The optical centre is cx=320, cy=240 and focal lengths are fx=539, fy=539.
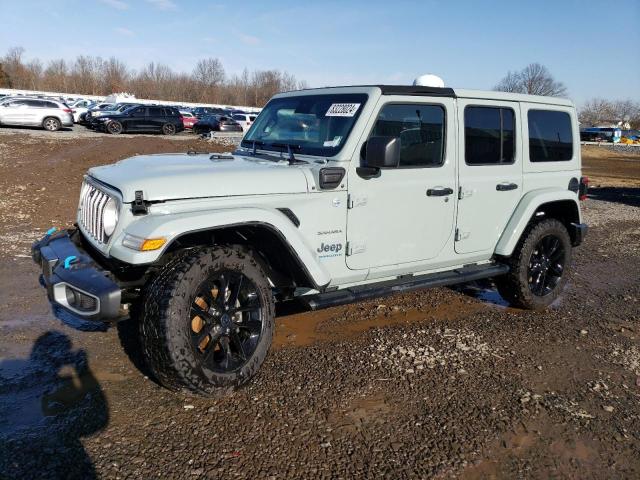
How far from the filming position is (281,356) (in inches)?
164

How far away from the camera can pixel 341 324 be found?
4.90m

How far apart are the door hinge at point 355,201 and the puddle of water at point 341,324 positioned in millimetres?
1255

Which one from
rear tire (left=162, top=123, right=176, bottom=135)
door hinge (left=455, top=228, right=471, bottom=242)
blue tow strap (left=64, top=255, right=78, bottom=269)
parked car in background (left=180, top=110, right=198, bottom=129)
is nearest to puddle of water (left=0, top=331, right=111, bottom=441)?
blue tow strap (left=64, top=255, right=78, bottom=269)

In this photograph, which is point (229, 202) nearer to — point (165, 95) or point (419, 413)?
point (419, 413)

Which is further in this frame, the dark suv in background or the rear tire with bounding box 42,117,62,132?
the dark suv in background

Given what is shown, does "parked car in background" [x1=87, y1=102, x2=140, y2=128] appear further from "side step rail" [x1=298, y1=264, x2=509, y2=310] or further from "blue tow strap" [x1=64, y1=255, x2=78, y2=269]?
"side step rail" [x1=298, y1=264, x2=509, y2=310]

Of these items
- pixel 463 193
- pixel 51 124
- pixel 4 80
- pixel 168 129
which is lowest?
pixel 463 193

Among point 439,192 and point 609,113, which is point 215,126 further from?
point 609,113

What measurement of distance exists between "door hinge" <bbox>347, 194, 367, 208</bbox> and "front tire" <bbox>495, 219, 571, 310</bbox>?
1.98 metres

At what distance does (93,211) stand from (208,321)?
1.15 metres

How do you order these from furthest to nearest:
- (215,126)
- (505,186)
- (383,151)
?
1. (215,126)
2. (505,186)
3. (383,151)

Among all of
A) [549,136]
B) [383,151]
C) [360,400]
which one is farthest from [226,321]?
[549,136]

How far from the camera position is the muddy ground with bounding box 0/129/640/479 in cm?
287

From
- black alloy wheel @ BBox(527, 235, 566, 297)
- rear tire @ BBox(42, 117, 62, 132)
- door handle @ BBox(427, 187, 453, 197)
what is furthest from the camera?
rear tire @ BBox(42, 117, 62, 132)
